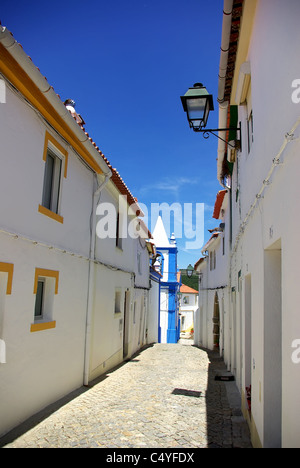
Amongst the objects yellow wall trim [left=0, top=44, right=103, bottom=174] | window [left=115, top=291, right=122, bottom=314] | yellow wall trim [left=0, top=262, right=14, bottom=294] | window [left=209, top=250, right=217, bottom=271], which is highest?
yellow wall trim [left=0, top=44, right=103, bottom=174]

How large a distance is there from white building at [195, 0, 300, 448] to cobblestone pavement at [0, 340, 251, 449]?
792 millimetres

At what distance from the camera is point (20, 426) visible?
515cm

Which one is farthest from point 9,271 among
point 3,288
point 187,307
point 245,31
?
point 187,307

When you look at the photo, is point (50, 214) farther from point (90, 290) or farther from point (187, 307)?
point (187, 307)

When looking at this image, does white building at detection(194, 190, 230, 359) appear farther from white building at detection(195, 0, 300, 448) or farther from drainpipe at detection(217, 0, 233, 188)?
white building at detection(195, 0, 300, 448)

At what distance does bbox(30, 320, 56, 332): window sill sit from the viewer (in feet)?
18.9

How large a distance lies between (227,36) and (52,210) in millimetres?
4089

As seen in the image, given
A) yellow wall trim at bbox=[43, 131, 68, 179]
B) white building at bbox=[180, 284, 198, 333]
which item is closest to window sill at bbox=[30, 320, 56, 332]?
yellow wall trim at bbox=[43, 131, 68, 179]

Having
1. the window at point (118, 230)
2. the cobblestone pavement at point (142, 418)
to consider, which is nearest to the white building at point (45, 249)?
the cobblestone pavement at point (142, 418)

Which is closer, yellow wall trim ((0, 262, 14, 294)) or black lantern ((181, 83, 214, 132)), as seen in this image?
yellow wall trim ((0, 262, 14, 294))

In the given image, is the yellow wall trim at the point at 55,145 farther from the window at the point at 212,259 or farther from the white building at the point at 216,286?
the window at the point at 212,259

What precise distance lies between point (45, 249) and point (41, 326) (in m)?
1.28

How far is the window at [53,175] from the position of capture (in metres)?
6.52
